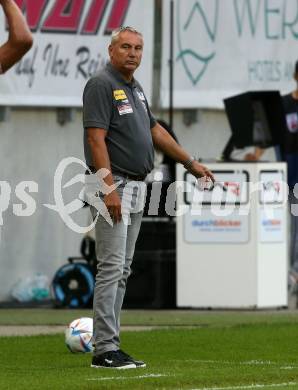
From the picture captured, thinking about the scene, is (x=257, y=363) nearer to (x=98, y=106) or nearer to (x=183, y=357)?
(x=183, y=357)

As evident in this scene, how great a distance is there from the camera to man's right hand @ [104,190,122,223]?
31.9 feet

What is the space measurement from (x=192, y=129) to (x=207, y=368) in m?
9.11

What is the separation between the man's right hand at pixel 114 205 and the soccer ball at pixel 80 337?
4.98 ft

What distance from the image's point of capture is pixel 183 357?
1102 cm

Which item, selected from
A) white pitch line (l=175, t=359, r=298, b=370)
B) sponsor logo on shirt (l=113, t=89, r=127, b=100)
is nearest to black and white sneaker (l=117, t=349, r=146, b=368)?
white pitch line (l=175, t=359, r=298, b=370)

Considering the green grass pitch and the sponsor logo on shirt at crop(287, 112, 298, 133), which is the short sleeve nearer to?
the green grass pitch

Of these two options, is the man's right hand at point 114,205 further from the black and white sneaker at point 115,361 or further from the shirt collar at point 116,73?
the black and white sneaker at point 115,361

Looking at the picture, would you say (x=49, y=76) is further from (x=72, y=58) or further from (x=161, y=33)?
(x=161, y=33)

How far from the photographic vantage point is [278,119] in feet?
55.0

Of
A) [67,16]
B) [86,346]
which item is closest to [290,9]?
[67,16]

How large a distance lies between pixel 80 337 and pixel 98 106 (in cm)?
206

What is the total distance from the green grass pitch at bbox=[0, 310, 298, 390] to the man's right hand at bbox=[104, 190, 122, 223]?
3.27 ft

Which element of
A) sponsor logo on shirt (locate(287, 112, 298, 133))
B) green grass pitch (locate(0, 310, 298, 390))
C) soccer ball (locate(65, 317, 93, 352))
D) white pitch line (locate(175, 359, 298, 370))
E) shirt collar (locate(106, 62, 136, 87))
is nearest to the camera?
green grass pitch (locate(0, 310, 298, 390))

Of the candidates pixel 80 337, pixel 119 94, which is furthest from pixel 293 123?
pixel 119 94
